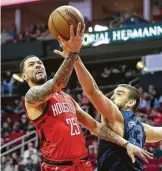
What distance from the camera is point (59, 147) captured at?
3.85 m

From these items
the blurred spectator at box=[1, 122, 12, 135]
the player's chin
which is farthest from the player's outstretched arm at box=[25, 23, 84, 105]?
the blurred spectator at box=[1, 122, 12, 135]

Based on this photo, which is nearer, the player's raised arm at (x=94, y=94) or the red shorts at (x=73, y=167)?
the player's raised arm at (x=94, y=94)

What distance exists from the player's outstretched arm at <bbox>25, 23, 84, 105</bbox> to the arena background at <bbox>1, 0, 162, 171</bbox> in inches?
304

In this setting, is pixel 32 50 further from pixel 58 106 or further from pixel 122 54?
pixel 58 106

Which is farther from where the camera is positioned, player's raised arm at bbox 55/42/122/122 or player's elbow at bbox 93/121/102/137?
player's elbow at bbox 93/121/102/137

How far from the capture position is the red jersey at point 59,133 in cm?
386

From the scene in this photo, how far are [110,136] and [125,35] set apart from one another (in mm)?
12608

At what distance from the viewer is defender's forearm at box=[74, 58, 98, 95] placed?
363 centimetres

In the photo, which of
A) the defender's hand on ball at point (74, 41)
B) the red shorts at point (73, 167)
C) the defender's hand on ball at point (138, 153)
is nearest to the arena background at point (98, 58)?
the red shorts at point (73, 167)

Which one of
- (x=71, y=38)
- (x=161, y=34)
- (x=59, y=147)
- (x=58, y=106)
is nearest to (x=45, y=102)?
(x=58, y=106)

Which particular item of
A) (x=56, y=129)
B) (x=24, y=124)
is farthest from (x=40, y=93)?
(x=24, y=124)

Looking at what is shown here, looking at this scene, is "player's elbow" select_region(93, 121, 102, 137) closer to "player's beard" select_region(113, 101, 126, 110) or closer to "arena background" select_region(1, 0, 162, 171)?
"player's beard" select_region(113, 101, 126, 110)

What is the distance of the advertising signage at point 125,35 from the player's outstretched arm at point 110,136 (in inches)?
466

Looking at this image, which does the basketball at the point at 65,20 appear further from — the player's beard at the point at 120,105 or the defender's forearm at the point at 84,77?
the player's beard at the point at 120,105
